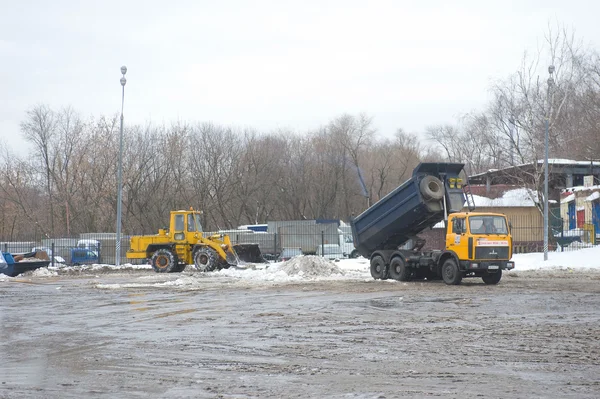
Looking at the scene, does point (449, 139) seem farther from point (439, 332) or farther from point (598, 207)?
point (439, 332)

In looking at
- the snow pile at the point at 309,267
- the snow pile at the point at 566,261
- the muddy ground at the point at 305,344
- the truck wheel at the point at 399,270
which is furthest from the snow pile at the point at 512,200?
the muddy ground at the point at 305,344

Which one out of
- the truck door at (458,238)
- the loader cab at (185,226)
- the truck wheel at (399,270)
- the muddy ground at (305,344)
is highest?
the loader cab at (185,226)

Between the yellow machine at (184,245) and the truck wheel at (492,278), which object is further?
the yellow machine at (184,245)

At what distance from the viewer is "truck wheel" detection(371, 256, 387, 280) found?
25.7m

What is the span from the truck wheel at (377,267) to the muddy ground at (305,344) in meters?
4.58

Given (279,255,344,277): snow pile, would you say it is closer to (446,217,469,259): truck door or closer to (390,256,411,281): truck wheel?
(390,256,411,281): truck wheel

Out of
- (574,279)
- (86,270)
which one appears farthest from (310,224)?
(574,279)

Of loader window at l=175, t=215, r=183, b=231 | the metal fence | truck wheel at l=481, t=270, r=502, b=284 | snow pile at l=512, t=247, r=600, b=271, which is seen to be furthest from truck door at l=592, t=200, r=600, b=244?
Result: loader window at l=175, t=215, r=183, b=231

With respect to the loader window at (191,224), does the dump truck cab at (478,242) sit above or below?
below

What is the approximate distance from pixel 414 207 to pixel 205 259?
11.8 m

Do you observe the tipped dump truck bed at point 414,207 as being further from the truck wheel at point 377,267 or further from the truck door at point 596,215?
the truck door at point 596,215

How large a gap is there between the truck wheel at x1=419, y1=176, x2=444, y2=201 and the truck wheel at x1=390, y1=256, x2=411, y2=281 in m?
2.69

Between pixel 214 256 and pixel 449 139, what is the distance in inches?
2520

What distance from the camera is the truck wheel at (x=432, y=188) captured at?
23281mm
